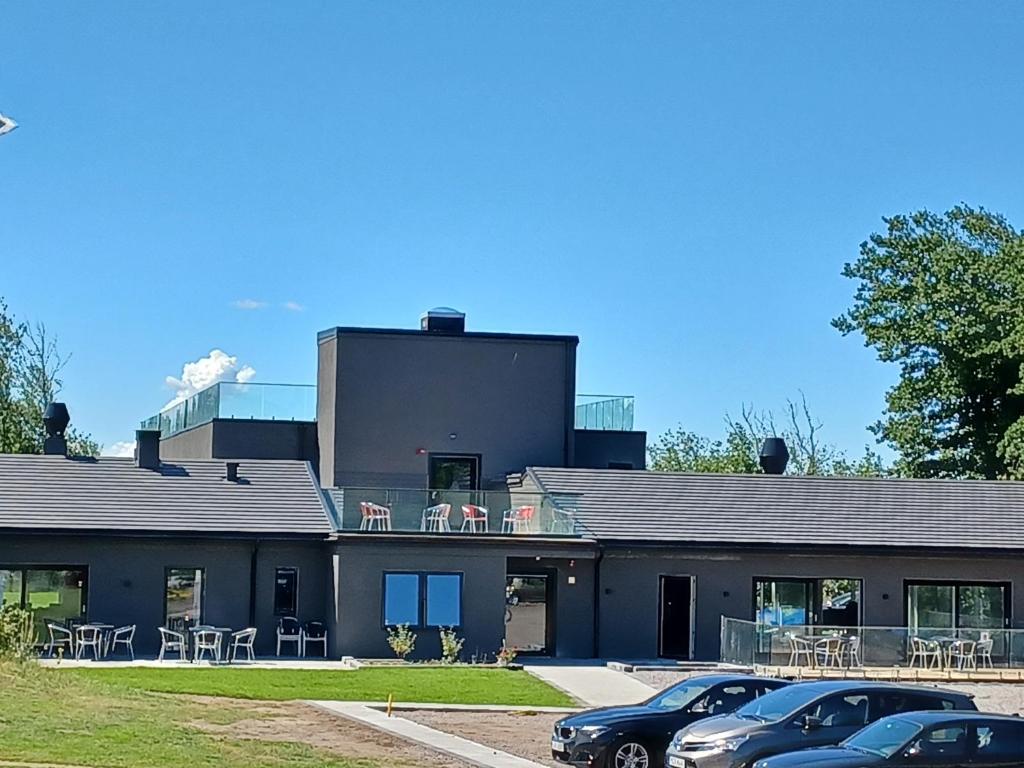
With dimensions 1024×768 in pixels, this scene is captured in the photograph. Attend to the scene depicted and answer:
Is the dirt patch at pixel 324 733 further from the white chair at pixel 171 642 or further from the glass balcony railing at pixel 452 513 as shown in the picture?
the glass balcony railing at pixel 452 513

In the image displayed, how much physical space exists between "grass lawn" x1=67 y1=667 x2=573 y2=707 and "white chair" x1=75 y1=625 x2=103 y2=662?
291 centimetres

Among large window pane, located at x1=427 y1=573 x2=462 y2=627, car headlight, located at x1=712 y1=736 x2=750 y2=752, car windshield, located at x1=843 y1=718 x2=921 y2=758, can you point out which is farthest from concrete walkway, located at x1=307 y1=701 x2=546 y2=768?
large window pane, located at x1=427 y1=573 x2=462 y2=627

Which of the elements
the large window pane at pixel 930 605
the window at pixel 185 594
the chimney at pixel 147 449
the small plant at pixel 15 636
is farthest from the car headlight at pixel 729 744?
the chimney at pixel 147 449

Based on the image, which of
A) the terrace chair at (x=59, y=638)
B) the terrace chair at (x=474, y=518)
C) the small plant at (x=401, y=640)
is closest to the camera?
the terrace chair at (x=59, y=638)

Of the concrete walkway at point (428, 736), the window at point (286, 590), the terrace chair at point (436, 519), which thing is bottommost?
the concrete walkway at point (428, 736)

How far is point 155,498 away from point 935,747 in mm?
23703

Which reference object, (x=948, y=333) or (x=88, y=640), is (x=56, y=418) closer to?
(x=88, y=640)

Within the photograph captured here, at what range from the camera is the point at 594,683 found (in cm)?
3188

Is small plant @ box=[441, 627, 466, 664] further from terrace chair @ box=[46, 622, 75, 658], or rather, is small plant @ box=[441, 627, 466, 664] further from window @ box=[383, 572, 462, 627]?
terrace chair @ box=[46, 622, 75, 658]

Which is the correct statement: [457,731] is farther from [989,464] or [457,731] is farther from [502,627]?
[989,464]

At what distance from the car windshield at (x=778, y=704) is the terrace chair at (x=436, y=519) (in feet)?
55.8

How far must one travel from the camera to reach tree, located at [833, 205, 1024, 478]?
52500 mm

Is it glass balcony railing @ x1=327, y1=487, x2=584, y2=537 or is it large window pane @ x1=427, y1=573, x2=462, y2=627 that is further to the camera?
glass balcony railing @ x1=327, y1=487, x2=584, y2=537

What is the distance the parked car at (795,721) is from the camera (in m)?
18.7
